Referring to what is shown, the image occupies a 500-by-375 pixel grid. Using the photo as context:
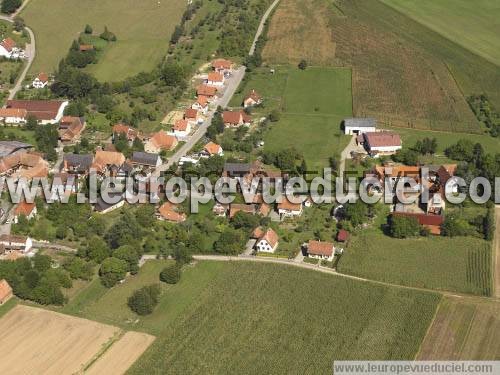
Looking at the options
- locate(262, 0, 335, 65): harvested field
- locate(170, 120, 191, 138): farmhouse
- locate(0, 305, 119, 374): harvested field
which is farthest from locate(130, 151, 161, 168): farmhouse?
locate(262, 0, 335, 65): harvested field

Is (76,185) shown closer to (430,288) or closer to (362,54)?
(430,288)

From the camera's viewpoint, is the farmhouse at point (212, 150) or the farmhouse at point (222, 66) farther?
the farmhouse at point (222, 66)

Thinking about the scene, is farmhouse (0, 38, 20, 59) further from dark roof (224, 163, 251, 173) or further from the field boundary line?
the field boundary line

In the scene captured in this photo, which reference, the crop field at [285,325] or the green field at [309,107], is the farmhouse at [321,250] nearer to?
the crop field at [285,325]

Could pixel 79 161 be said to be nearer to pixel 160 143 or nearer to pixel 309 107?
pixel 160 143

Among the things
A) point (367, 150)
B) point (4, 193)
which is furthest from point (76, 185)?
point (367, 150)

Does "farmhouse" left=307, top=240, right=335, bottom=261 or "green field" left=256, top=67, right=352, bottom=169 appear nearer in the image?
"farmhouse" left=307, top=240, right=335, bottom=261

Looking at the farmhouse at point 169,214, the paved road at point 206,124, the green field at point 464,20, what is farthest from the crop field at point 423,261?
the green field at point 464,20
